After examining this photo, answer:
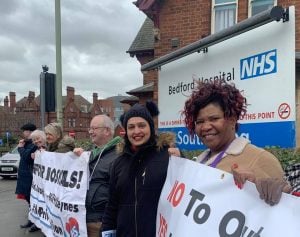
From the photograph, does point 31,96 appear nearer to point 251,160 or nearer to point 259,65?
point 259,65

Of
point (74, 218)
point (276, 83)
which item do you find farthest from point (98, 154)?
point (276, 83)

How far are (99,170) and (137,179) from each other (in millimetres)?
1190

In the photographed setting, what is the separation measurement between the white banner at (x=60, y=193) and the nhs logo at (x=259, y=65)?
1951 mm

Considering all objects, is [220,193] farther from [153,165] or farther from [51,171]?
[51,171]

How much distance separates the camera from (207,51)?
512 centimetres

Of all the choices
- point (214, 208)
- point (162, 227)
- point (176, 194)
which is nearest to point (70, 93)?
point (162, 227)

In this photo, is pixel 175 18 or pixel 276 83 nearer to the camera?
pixel 276 83

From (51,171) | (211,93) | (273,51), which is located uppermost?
(273,51)

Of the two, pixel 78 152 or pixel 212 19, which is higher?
pixel 212 19

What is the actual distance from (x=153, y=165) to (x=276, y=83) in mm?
1645

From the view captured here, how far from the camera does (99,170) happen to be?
397cm

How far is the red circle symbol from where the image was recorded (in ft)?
12.3

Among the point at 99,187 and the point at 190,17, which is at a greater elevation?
the point at 190,17

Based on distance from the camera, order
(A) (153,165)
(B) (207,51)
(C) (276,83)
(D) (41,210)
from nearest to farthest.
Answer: (A) (153,165), (C) (276,83), (B) (207,51), (D) (41,210)
